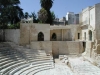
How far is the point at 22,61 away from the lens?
1490cm

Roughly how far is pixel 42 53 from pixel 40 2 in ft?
41.8

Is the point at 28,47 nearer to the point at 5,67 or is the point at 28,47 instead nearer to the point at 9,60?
the point at 9,60

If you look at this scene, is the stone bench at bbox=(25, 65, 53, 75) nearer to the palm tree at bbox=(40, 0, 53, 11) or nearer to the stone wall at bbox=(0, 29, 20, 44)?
the stone wall at bbox=(0, 29, 20, 44)

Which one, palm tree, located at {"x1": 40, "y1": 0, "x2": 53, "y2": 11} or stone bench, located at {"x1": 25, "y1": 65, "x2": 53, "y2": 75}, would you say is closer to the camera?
stone bench, located at {"x1": 25, "y1": 65, "x2": 53, "y2": 75}

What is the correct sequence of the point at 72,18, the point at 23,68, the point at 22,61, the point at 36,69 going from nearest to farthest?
the point at 23,68 < the point at 36,69 < the point at 22,61 < the point at 72,18

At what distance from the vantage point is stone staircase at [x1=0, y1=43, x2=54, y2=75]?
12242 millimetres

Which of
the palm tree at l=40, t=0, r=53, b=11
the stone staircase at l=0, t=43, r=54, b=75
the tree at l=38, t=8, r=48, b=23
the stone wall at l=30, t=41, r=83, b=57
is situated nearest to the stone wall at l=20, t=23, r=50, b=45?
the stone staircase at l=0, t=43, r=54, b=75

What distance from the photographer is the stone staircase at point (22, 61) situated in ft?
40.2

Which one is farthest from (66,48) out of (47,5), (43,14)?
(47,5)

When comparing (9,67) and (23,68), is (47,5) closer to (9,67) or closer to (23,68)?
(23,68)

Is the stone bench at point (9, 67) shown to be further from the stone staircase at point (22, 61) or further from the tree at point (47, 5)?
the tree at point (47, 5)

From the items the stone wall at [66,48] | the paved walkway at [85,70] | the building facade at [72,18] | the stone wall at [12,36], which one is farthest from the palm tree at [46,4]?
the paved walkway at [85,70]

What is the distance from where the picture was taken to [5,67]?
12.0 metres

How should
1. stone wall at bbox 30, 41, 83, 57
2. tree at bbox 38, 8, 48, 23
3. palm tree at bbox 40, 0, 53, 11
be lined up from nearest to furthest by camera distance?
stone wall at bbox 30, 41, 83, 57, tree at bbox 38, 8, 48, 23, palm tree at bbox 40, 0, 53, 11
